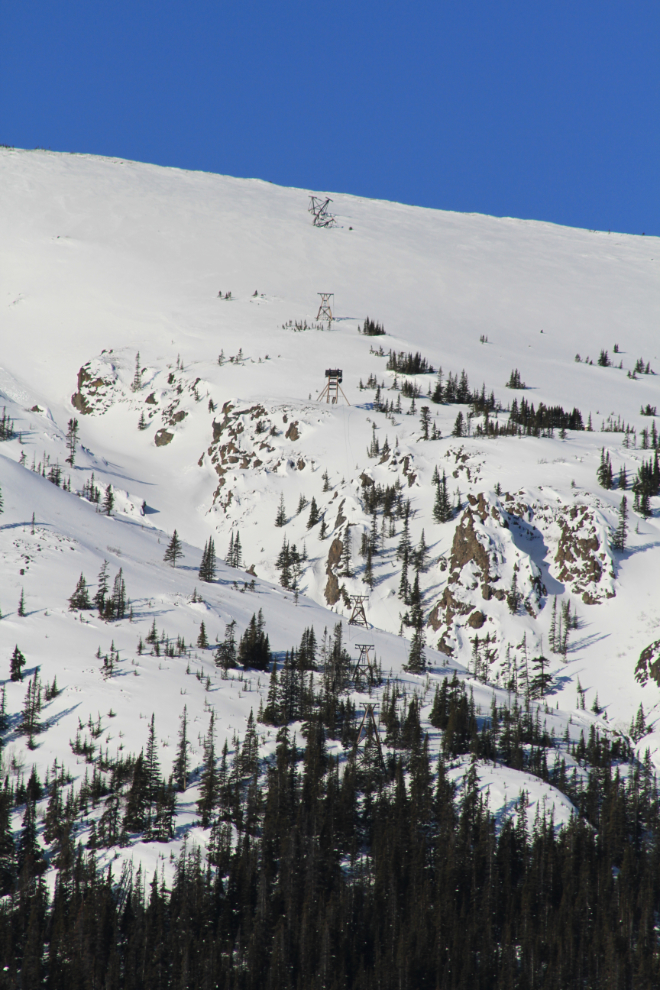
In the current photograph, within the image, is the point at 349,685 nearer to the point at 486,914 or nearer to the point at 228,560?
the point at 486,914

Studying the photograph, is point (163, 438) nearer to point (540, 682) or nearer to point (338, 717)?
point (540, 682)

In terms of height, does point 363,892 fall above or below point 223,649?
below

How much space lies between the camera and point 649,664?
375 feet

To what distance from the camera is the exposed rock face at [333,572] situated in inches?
5349

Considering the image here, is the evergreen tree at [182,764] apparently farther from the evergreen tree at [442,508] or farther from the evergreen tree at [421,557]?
the evergreen tree at [442,508]

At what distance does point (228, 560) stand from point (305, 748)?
54.3 m

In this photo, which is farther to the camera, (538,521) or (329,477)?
(329,477)

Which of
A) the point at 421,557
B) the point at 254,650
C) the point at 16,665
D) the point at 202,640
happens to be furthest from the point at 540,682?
the point at 16,665

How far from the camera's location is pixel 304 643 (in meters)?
106

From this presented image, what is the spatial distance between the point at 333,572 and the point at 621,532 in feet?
133

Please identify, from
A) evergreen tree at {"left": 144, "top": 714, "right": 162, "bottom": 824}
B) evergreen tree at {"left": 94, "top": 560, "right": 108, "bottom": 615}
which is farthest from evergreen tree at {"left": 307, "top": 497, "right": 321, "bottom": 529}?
evergreen tree at {"left": 144, "top": 714, "right": 162, "bottom": 824}

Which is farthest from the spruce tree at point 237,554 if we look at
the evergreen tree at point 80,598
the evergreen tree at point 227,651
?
the evergreen tree at point 80,598

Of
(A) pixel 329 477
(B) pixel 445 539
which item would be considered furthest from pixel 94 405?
(B) pixel 445 539

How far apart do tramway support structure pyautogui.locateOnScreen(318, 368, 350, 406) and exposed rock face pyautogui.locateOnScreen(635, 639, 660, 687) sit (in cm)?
8195
